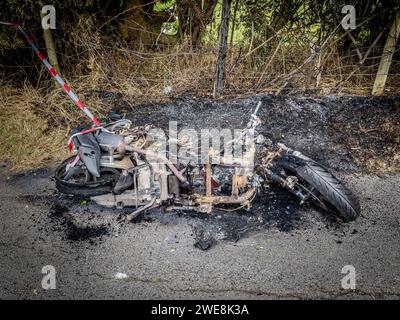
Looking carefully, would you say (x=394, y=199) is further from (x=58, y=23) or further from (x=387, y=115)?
(x=58, y=23)

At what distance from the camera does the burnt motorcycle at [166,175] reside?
12.4 ft

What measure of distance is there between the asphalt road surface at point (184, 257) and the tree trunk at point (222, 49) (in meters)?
2.96

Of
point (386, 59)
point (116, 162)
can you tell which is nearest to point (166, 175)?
point (116, 162)

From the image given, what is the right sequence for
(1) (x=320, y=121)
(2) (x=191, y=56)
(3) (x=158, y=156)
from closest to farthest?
(3) (x=158, y=156) < (1) (x=320, y=121) < (2) (x=191, y=56)

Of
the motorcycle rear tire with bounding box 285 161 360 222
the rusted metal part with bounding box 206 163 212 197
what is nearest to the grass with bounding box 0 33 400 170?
the rusted metal part with bounding box 206 163 212 197

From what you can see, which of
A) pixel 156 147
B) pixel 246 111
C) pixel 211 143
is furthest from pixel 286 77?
pixel 156 147

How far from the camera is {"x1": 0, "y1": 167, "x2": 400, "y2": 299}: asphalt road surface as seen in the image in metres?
3.18

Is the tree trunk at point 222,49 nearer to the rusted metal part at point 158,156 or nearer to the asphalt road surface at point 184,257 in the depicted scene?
the rusted metal part at point 158,156

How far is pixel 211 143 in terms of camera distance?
512 cm

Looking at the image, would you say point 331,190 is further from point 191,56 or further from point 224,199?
point 191,56

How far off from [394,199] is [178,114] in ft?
12.0

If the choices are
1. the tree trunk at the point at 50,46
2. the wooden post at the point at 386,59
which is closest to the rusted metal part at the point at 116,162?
the tree trunk at the point at 50,46

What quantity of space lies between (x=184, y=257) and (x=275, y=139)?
2.78 metres

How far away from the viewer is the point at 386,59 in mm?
5832
